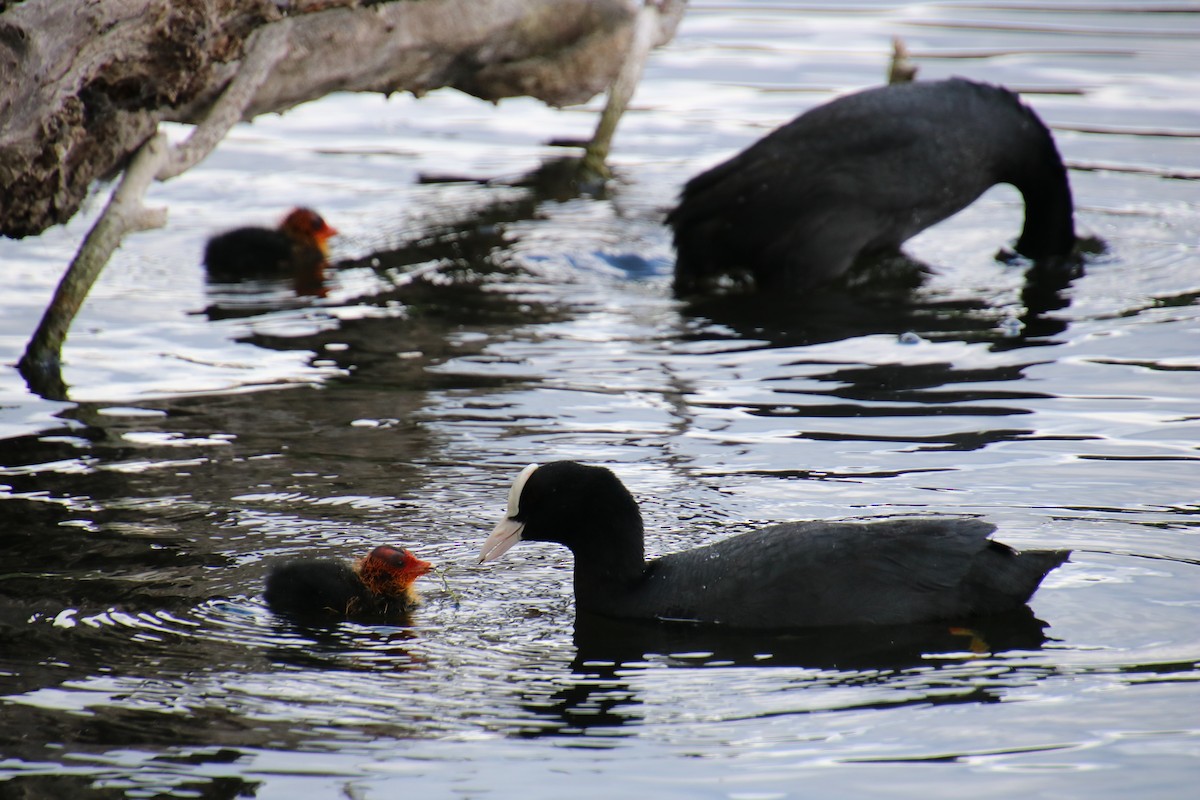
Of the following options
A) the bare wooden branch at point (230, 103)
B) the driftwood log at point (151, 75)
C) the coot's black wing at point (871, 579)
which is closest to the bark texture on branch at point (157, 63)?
the driftwood log at point (151, 75)

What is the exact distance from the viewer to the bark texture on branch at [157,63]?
6.93 m

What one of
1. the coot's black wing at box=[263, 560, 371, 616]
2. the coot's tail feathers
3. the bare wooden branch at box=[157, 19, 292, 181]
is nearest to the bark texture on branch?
the bare wooden branch at box=[157, 19, 292, 181]

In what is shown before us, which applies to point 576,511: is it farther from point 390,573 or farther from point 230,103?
point 230,103

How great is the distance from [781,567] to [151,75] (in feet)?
12.2

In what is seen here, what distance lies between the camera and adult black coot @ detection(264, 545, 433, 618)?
537 centimetres

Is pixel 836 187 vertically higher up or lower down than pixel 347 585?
higher up

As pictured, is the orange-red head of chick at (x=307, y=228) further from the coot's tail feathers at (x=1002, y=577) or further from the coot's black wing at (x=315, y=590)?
the coot's tail feathers at (x=1002, y=577)

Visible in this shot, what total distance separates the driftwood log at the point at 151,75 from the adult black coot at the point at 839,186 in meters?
2.26

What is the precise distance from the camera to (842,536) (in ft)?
17.7

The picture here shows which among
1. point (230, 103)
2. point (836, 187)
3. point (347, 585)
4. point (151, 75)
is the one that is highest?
point (151, 75)

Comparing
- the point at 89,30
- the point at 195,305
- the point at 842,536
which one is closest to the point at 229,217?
the point at 195,305

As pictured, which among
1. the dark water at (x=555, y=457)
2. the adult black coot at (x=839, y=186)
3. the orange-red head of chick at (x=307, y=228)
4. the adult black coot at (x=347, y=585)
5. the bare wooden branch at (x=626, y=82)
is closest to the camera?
the dark water at (x=555, y=457)

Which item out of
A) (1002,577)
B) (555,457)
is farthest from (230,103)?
(1002,577)

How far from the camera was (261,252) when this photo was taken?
415 inches
